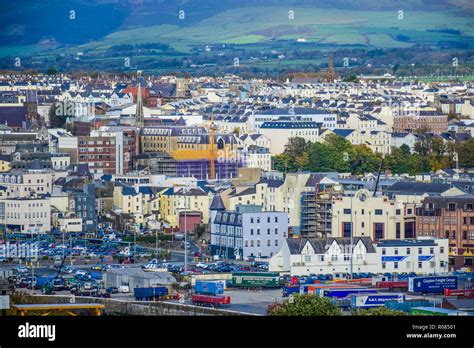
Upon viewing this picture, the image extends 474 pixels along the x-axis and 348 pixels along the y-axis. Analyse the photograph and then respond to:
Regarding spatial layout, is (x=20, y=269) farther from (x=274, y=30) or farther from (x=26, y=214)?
(x=274, y=30)

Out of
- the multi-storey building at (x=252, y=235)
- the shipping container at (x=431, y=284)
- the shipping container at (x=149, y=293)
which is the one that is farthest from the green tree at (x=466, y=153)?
the shipping container at (x=149, y=293)

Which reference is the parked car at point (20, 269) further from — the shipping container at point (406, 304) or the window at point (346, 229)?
the shipping container at point (406, 304)

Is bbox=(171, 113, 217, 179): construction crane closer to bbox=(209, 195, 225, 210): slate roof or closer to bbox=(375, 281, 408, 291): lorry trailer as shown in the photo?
bbox=(209, 195, 225, 210): slate roof

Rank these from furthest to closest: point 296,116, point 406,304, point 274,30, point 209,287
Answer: point 274,30, point 296,116, point 209,287, point 406,304

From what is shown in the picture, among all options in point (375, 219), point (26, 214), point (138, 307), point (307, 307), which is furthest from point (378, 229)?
point (307, 307)

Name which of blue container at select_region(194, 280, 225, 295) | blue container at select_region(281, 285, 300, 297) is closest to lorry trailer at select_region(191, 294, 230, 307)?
blue container at select_region(194, 280, 225, 295)
